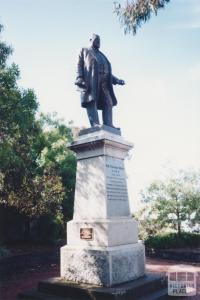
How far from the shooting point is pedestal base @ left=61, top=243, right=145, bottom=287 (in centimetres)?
665

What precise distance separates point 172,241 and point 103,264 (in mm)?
11400

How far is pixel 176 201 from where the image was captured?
17312mm

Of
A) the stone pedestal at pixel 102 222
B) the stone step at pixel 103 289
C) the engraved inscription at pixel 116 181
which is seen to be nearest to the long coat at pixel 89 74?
the stone pedestal at pixel 102 222

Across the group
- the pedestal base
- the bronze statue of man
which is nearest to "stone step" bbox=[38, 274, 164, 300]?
the pedestal base

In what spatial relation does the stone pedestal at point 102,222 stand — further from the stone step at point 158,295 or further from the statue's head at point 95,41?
the statue's head at point 95,41

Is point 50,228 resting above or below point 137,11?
below

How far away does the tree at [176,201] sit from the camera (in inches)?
673

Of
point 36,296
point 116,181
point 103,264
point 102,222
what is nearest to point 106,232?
point 102,222

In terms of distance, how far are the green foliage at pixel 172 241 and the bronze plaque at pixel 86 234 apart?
10.7 meters

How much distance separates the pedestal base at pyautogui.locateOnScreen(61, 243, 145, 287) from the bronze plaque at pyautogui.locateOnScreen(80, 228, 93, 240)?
0.79 ft

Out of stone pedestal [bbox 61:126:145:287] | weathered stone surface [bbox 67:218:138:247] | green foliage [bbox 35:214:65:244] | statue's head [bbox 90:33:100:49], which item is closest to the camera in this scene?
stone pedestal [bbox 61:126:145:287]

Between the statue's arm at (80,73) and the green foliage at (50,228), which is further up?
the statue's arm at (80,73)

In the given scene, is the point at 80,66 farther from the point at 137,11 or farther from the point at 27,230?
the point at 27,230

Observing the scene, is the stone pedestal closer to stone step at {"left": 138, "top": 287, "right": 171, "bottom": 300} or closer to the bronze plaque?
the bronze plaque
